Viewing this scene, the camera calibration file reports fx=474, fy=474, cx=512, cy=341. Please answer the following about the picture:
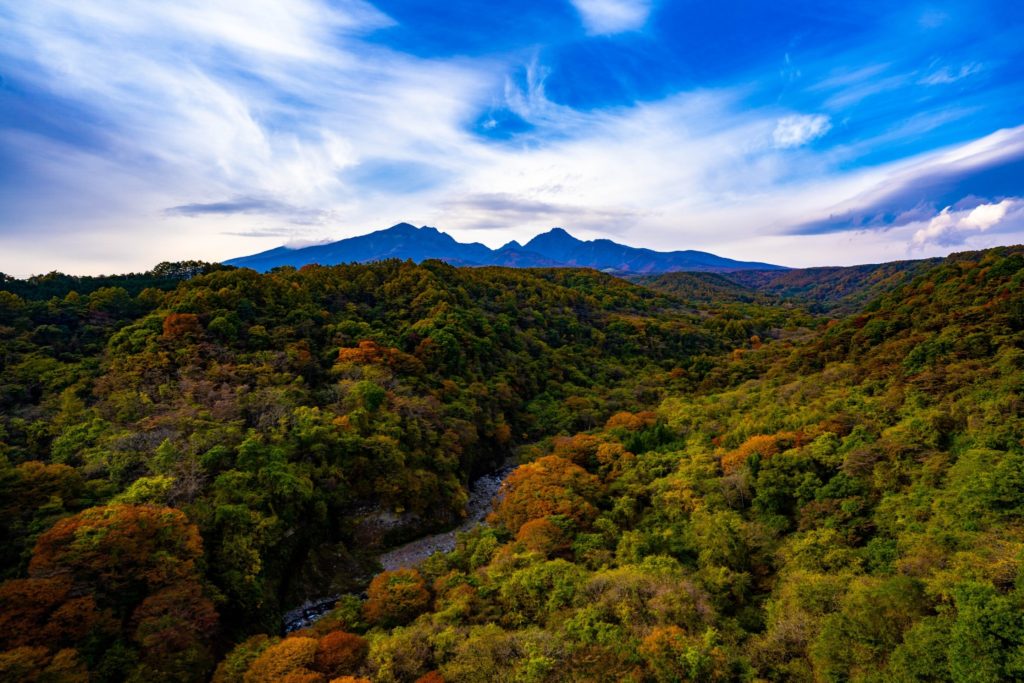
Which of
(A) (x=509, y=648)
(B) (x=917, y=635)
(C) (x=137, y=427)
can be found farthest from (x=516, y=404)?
(B) (x=917, y=635)

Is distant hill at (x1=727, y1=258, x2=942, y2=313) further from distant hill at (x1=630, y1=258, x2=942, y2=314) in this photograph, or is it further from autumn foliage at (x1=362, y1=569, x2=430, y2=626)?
autumn foliage at (x1=362, y1=569, x2=430, y2=626)

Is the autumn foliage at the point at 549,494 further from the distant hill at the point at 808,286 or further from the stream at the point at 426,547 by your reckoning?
the distant hill at the point at 808,286

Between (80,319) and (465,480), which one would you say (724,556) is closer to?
(465,480)

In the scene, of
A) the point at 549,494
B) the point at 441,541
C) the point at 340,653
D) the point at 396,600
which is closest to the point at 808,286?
the point at 549,494

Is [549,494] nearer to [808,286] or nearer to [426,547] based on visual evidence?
[426,547]

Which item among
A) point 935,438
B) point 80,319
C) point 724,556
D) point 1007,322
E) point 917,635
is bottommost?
point 724,556

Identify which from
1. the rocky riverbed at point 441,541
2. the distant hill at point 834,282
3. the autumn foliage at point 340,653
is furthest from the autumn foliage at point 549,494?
the distant hill at point 834,282
